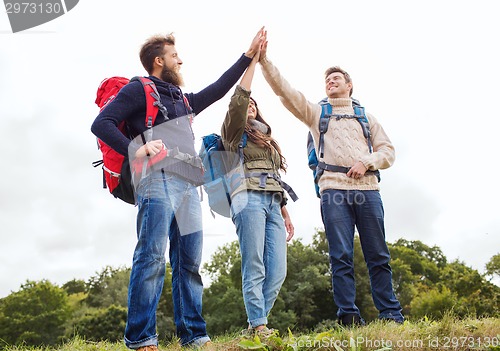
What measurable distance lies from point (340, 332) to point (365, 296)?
32.0 m

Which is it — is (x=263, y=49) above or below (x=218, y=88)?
above

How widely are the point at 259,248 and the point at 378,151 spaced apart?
1.81m

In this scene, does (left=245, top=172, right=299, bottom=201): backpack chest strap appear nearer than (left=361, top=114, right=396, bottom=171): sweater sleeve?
→ Yes

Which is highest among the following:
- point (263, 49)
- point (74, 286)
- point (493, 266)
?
point (74, 286)

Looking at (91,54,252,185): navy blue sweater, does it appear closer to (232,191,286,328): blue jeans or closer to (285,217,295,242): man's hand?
(232,191,286,328): blue jeans

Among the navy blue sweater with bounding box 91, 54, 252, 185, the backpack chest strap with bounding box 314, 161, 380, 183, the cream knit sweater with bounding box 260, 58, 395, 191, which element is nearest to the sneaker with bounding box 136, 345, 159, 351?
the navy blue sweater with bounding box 91, 54, 252, 185

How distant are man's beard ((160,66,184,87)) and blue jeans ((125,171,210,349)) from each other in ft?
3.12

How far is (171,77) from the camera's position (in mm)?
4820

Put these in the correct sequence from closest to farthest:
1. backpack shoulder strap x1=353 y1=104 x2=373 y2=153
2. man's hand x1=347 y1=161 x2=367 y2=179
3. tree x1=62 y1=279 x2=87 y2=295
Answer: man's hand x1=347 y1=161 x2=367 y2=179, backpack shoulder strap x1=353 y1=104 x2=373 y2=153, tree x1=62 y1=279 x2=87 y2=295

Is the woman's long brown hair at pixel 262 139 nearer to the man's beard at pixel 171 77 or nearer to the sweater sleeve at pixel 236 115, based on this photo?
the sweater sleeve at pixel 236 115

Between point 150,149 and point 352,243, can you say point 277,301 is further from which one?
point 150,149

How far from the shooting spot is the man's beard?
4.82 metres

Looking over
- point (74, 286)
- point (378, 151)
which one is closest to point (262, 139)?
point (378, 151)

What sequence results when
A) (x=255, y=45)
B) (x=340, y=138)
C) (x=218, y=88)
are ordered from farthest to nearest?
(x=340, y=138), (x=255, y=45), (x=218, y=88)
